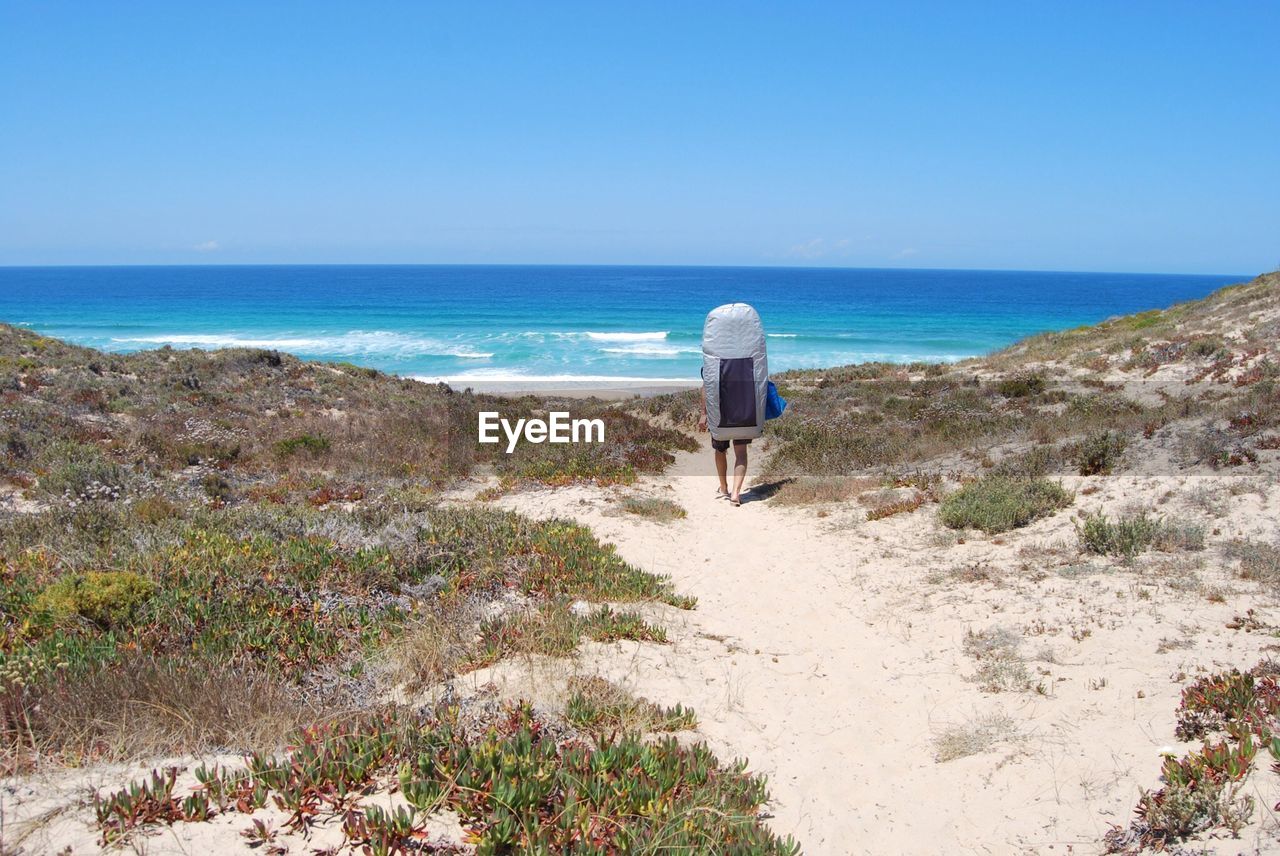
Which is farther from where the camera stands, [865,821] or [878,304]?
[878,304]

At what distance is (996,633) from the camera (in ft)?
20.2

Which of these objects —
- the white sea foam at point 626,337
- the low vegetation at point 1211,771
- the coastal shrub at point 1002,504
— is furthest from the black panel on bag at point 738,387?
the white sea foam at point 626,337

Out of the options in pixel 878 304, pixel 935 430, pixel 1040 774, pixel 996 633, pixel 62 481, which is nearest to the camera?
pixel 1040 774

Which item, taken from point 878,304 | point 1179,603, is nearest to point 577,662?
point 1179,603

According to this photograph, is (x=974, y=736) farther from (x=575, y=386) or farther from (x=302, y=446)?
(x=575, y=386)

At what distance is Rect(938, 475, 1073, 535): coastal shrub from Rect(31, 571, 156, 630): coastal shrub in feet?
25.8

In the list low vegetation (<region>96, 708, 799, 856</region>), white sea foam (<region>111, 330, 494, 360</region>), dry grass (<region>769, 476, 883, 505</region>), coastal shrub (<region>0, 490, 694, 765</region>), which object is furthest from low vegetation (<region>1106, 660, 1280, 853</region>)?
white sea foam (<region>111, 330, 494, 360</region>)

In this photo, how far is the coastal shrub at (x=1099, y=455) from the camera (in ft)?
32.7

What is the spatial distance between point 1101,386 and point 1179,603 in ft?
41.2

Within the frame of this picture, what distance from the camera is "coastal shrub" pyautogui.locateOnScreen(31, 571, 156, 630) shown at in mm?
5141

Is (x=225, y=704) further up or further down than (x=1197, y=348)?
further down

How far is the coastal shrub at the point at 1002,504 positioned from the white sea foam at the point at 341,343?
39.7 metres

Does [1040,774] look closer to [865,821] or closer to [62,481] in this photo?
[865,821]

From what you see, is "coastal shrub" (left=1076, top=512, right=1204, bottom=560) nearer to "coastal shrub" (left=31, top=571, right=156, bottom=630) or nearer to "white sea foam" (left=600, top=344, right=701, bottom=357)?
"coastal shrub" (left=31, top=571, right=156, bottom=630)
